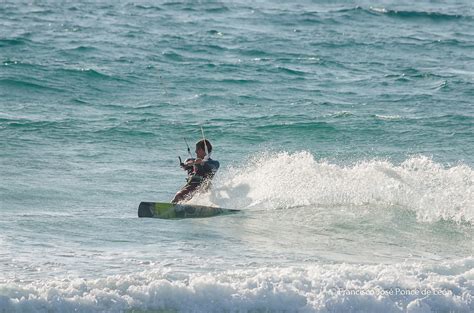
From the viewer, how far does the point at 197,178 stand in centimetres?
1327

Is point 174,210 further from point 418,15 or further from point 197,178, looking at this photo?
point 418,15

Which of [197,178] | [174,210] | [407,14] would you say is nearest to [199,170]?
[197,178]

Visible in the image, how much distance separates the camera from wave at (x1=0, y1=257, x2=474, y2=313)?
8453mm

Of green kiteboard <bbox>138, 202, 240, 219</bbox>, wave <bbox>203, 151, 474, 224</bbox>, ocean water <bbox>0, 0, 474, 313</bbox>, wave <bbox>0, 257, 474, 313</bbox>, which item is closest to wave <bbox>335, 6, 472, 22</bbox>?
ocean water <bbox>0, 0, 474, 313</bbox>

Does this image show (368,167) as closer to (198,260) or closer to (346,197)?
(346,197)

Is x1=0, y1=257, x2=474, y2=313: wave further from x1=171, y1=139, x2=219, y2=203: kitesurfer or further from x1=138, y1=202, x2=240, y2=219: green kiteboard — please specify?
x1=171, y1=139, x2=219, y2=203: kitesurfer

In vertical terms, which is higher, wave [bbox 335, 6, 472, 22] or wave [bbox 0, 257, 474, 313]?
wave [bbox 335, 6, 472, 22]

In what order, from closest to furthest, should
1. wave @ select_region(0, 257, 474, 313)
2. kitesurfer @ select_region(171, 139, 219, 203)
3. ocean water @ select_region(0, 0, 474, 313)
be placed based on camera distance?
wave @ select_region(0, 257, 474, 313), ocean water @ select_region(0, 0, 474, 313), kitesurfer @ select_region(171, 139, 219, 203)

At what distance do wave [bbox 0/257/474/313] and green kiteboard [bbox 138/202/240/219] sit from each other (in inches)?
127

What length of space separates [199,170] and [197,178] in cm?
14

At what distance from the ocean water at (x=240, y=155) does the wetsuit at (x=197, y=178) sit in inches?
19.4

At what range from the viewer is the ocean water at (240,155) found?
29.9ft

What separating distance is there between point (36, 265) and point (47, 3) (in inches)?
1122

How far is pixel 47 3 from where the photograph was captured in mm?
36562
